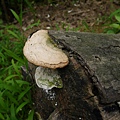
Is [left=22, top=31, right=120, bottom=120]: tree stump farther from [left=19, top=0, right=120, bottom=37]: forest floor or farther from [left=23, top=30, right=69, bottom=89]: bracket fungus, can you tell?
[left=19, top=0, right=120, bottom=37]: forest floor

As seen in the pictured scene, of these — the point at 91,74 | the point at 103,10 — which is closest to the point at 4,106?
the point at 91,74

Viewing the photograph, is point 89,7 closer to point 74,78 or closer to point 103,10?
point 103,10

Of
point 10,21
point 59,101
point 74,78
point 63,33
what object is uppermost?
point 63,33

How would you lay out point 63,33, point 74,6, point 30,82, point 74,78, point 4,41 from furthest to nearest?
point 74,6, point 4,41, point 30,82, point 63,33, point 74,78

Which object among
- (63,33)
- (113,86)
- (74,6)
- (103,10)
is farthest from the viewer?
(74,6)

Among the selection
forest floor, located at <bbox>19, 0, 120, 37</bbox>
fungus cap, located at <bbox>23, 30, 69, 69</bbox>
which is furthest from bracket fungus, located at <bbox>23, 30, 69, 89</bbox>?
forest floor, located at <bbox>19, 0, 120, 37</bbox>

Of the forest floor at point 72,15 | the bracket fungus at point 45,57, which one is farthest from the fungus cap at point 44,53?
the forest floor at point 72,15

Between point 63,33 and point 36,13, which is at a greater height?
point 63,33

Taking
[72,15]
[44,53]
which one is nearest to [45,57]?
[44,53]
